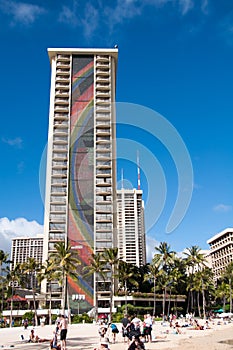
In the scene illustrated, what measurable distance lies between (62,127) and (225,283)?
4717 centimetres

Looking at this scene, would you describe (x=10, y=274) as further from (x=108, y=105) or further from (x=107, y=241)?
(x=108, y=105)

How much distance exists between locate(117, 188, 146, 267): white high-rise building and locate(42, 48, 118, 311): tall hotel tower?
6729cm

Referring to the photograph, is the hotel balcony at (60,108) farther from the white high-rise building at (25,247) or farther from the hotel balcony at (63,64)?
the white high-rise building at (25,247)

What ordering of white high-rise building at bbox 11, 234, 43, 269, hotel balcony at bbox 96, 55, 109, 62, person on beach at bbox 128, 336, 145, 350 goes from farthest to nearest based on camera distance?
white high-rise building at bbox 11, 234, 43, 269 < hotel balcony at bbox 96, 55, 109, 62 < person on beach at bbox 128, 336, 145, 350

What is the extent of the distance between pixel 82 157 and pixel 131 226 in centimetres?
7719

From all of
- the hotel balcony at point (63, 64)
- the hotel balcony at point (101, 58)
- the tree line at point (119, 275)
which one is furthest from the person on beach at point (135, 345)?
the hotel balcony at point (101, 58)

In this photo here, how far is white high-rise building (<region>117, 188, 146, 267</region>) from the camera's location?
470ft

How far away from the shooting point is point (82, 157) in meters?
75.3

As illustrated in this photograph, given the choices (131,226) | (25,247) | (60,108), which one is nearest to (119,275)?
(60,108)

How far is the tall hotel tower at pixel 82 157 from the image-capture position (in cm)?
6906

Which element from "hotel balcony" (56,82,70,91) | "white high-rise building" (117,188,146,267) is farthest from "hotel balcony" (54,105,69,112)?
"white high-rise building" (117,188,146,267)

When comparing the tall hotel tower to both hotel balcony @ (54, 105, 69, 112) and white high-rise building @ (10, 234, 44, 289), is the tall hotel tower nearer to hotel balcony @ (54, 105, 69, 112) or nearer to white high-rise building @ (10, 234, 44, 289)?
hotel balcony @ (54, 105, 69, 112)

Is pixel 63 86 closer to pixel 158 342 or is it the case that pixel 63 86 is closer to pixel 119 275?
pixel 119 275

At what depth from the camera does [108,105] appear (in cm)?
7850
